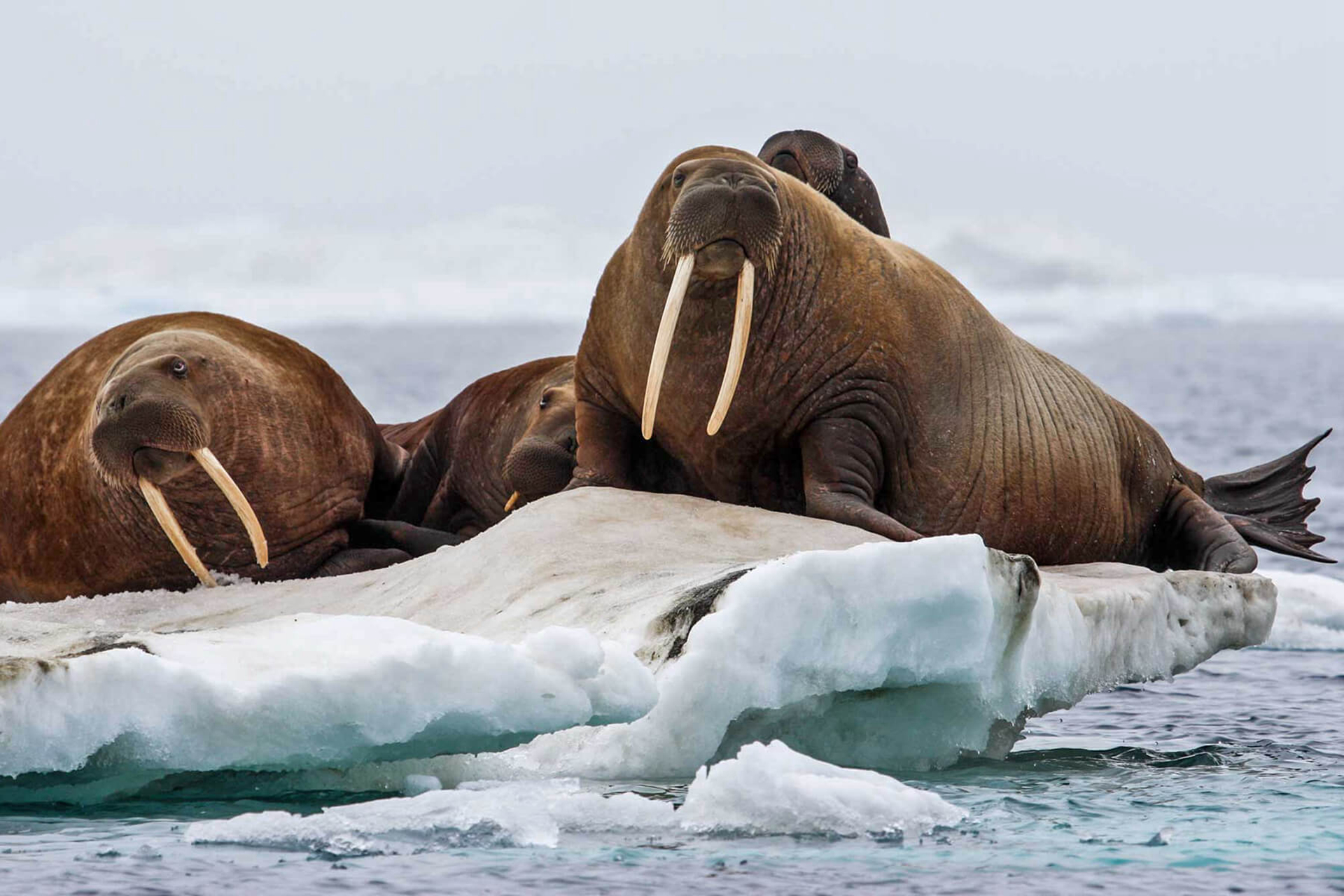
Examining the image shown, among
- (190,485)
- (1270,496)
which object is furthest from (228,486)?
(1270,496)

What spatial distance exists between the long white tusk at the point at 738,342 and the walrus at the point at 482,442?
5.03 feet

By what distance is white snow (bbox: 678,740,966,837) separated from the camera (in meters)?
4.97

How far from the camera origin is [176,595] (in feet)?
26.5

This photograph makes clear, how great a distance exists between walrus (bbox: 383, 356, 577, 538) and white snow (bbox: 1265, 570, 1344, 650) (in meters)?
3.50

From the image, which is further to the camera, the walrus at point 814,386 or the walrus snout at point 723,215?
the walrus at point 814,386

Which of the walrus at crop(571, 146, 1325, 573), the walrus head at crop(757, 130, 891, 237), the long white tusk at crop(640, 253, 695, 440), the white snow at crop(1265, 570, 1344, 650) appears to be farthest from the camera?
the white snow at crop(1265, 570, 1344, 650)

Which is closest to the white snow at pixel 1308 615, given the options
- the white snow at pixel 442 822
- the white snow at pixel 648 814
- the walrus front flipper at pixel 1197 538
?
the walrus front flipper at pixel 1197 538

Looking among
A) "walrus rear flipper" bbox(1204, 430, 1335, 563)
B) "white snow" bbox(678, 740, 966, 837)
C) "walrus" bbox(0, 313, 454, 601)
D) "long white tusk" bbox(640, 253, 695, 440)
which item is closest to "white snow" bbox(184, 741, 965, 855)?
"white snow" bbox(678, 740, 966, 837)

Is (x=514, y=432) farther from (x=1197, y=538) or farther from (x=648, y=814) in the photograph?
(x=648, y=814)

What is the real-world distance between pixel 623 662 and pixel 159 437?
3047 mm

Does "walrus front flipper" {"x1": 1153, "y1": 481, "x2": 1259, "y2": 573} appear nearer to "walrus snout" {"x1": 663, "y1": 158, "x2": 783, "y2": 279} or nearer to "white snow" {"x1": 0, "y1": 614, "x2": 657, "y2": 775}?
"walrus snout" {"x1": 663, "y1": 158, "x2": 783, "y2": 279}

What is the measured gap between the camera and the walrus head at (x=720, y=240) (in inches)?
272

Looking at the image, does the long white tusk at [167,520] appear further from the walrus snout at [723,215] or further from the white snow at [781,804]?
the white snow at [781,804]

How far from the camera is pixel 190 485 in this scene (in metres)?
8.24
